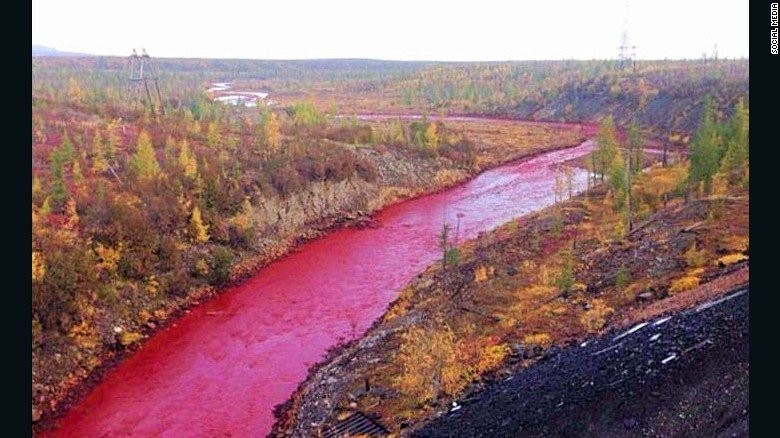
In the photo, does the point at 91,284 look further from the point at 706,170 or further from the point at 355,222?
the point at 706,170

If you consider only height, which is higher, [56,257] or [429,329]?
[56,257]

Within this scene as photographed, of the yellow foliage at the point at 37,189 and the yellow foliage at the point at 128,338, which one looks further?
the yellow foliage at the point at 37,189

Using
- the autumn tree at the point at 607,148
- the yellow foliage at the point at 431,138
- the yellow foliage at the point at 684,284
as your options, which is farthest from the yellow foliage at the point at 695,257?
the yellow foliage at the point at 431,138

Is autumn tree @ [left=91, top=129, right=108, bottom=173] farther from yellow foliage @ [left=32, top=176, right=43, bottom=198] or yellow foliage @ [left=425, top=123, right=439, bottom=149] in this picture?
yellow foliage @ [left=425, top=123, right=439, bottom=149]

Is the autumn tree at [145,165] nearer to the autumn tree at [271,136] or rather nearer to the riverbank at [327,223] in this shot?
the riverbank at [327,223]

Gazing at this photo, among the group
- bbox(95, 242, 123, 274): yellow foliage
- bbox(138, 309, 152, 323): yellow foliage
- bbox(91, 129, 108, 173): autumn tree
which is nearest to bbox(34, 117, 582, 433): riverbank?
bbox(138, 309, 152, 323): yellow foliage
